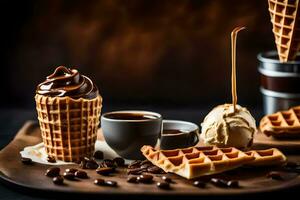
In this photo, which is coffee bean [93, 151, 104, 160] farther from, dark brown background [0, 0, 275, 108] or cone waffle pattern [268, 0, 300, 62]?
dark brown background [0, 0, 275, 108]

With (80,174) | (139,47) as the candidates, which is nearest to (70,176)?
(80,174)

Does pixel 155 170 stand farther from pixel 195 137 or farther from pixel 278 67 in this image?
pixel 278 67

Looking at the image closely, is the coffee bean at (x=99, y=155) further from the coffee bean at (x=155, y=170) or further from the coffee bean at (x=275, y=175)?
the coffee bean at (x=275, y=175)

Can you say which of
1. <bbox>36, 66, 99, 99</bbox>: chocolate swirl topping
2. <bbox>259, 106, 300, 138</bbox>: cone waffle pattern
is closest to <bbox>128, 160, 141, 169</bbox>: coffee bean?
<bbox>36, 66, 99, 99</bbox>: chocolate swirl topping

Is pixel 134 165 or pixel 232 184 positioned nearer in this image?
pixel 232 184

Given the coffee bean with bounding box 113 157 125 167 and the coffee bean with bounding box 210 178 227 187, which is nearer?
the coffee bean with bounding box 210 178 227 187

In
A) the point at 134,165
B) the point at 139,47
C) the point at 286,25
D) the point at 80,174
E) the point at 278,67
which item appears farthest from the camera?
the point at 139,47

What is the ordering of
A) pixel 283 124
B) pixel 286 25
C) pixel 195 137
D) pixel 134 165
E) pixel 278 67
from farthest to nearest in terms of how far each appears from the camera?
pixel 278 67 < pixel 283 124 < pixel 195 137 < pixel 286 25 < pixel 134 165
